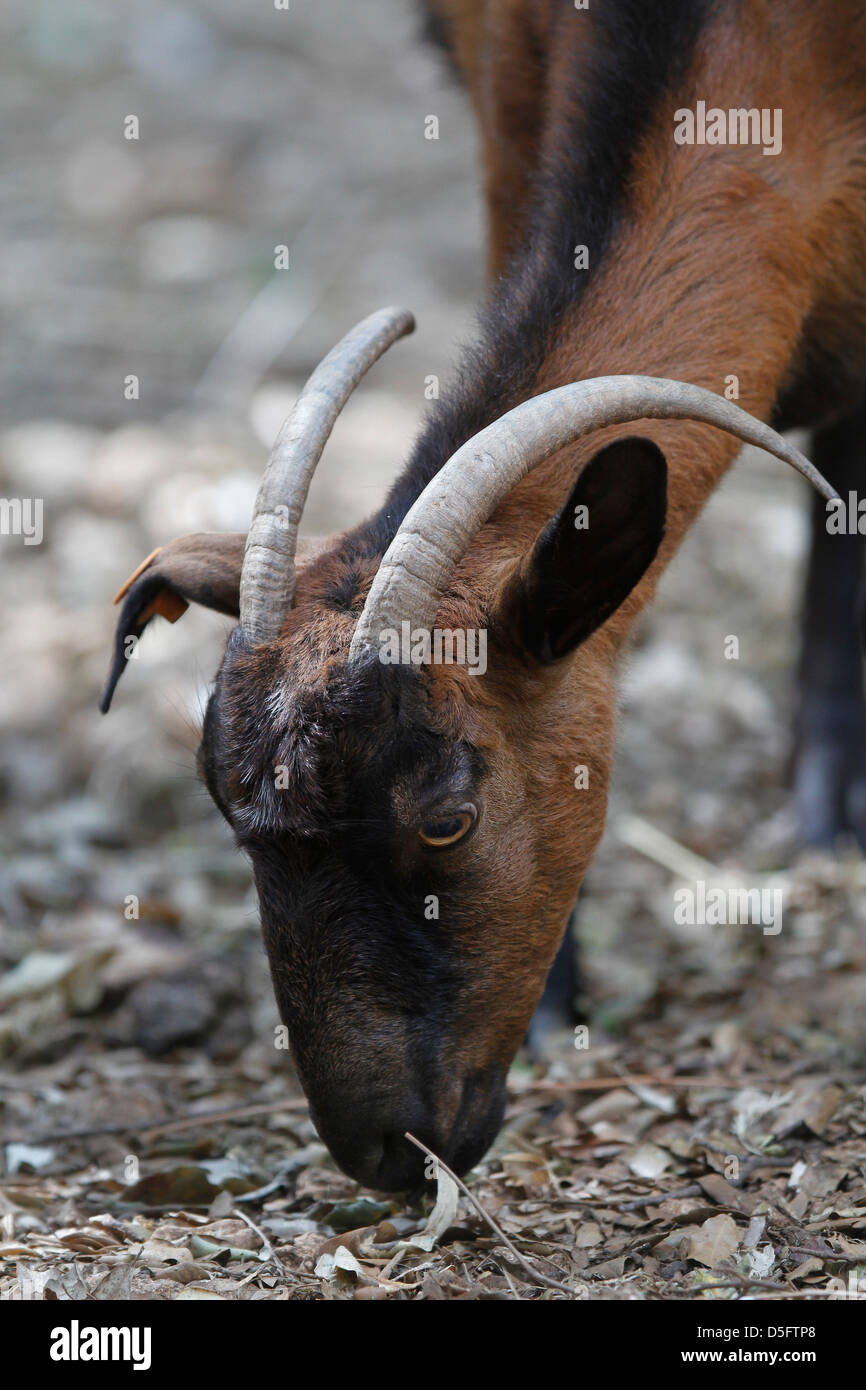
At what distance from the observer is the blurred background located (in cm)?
679

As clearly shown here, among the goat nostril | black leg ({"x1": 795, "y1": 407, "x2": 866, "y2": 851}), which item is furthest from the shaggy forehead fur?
black leg ({"x1": 795, "y1": 407, "x2": 866, "y2": 851})

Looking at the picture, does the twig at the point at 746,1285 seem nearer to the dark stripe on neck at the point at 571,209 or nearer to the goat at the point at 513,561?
the goat at the point at 513,561

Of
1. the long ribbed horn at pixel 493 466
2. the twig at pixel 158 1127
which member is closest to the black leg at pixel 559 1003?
the twig at pixel 158 1127

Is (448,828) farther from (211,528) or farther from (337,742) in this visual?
(211,528)

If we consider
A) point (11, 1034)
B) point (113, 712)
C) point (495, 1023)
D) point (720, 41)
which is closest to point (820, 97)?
point (720, 41)

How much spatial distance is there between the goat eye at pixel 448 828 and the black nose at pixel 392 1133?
2.64 feet

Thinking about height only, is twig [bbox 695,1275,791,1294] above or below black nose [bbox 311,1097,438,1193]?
below

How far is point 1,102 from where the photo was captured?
19.2 metres

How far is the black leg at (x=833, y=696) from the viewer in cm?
846

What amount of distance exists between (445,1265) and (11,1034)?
2.78 meters

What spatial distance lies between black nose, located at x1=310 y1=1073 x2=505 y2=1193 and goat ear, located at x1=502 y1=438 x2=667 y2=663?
1.41 m

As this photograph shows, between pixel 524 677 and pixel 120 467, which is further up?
pixel 120 467

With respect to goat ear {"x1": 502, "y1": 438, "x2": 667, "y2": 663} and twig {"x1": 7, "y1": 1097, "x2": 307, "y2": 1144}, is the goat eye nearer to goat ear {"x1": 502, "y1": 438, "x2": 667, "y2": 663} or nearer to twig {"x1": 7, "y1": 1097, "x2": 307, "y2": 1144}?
goat ear {"x1": 502, "y1": 438, "x2": 667, "y2": 663}
